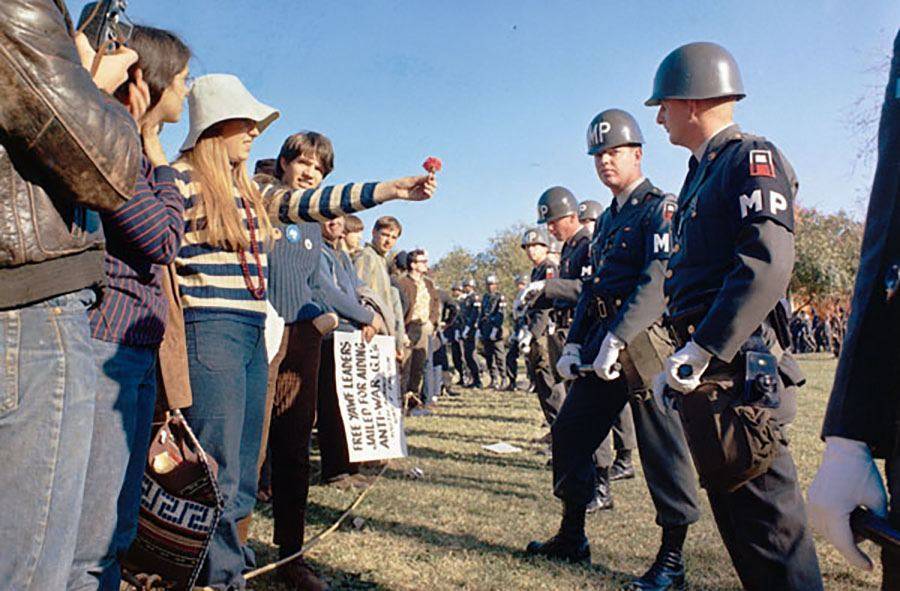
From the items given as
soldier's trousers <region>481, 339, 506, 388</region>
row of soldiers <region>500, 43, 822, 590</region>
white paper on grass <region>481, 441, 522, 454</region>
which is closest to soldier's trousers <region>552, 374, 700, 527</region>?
row of soldiers <region>500, 43, 822, 590</region>

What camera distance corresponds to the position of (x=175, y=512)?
2.38m

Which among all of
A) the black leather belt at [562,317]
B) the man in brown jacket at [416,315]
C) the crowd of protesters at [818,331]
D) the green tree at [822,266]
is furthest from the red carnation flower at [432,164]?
the green tree at [822,266]

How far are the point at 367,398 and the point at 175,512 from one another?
7.24 feet

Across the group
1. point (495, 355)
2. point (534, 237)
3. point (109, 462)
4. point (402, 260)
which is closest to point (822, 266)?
point (495, 355)

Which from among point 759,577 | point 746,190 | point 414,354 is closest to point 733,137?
point 746,190

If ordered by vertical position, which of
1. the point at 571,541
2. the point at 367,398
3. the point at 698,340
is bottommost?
the point at 571,541

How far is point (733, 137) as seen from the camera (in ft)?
8.23

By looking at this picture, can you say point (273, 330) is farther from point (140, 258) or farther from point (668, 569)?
point (668, 569)

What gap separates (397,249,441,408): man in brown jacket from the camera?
34.6 feet

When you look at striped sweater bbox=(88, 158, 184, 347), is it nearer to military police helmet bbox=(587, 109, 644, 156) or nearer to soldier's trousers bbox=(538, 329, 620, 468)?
military police helmet bbox=(587, 109, 644, 156)

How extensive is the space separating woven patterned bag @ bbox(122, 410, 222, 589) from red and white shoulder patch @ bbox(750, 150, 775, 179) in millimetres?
2113

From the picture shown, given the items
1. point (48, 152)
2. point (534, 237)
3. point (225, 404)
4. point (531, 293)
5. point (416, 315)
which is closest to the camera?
point (48, 152)

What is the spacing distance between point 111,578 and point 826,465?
1913mm

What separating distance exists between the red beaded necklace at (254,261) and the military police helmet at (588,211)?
177 inches
